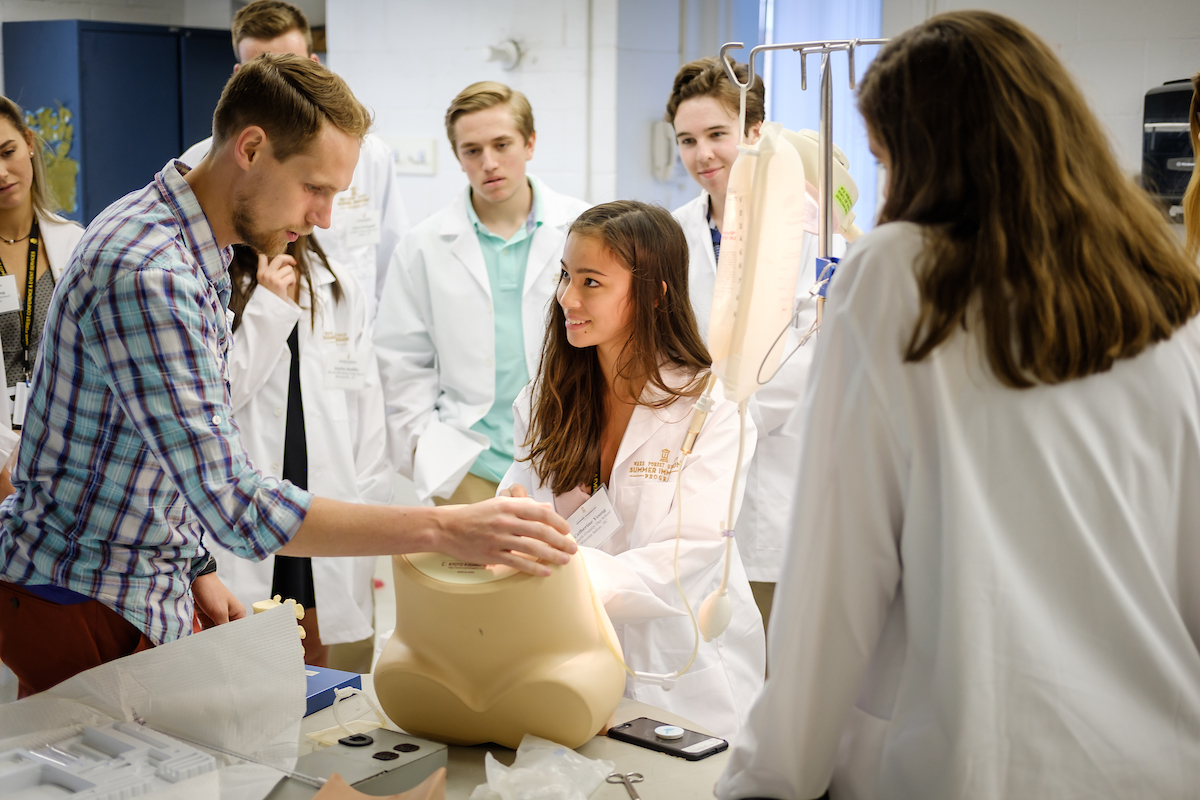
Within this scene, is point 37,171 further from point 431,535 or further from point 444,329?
point 431,535

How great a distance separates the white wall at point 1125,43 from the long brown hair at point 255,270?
211 centimetres

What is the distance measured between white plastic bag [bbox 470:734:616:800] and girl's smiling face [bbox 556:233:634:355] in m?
0.86

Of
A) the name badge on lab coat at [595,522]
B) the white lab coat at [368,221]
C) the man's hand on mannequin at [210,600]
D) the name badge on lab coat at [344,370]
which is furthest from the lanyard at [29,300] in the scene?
the name badge on lab coat at [595,522]

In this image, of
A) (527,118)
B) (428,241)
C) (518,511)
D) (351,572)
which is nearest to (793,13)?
(527,118)

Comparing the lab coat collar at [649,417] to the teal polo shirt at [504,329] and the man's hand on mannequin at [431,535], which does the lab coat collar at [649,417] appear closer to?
the man's hand on mannequin at [431,535]

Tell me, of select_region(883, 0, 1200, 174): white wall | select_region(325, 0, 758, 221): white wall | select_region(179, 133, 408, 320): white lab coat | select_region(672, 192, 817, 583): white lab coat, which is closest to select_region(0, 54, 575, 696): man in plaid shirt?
select_region(672, 192, 817, 583): white lab coat

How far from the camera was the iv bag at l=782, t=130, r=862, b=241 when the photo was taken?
132cm

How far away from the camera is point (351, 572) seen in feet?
8.68

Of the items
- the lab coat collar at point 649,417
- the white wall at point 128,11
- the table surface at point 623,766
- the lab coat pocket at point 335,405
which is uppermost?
the white wall at point 128,11

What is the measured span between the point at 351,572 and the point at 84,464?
1461 millimetres

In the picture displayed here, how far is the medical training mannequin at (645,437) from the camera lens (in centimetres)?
169

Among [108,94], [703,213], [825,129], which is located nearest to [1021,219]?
[825,129]

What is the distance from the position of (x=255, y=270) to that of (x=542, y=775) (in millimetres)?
1659

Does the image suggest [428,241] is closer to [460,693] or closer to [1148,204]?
[460,693]
